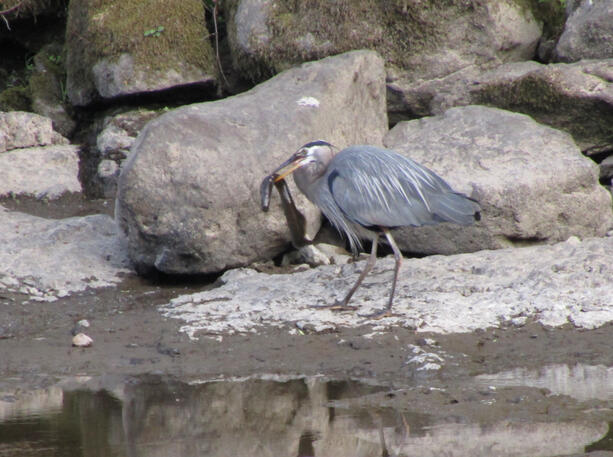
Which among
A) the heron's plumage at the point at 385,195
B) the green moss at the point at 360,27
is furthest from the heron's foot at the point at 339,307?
the green moss at the point at 360,27

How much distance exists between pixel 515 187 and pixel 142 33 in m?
4.03

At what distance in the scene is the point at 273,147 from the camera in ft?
22.3

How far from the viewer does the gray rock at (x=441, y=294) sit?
5.51m

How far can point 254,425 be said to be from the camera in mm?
4180

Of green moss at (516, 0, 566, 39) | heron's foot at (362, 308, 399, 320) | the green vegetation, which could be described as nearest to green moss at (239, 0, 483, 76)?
green moss at (516, 0, 566, 39)

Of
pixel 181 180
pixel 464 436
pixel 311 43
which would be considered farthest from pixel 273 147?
pixel 464 436

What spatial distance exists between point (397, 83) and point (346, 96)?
104cm

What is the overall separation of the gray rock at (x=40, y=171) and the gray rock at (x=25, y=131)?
10cm

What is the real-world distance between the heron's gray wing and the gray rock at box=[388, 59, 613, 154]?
87.5 inches

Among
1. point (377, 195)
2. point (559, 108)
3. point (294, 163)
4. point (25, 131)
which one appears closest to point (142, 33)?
point (25, 131)

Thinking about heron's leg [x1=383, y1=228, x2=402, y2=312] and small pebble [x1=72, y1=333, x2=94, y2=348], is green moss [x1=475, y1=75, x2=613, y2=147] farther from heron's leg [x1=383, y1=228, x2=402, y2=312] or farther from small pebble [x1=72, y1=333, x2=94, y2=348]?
small pebble [x1=72, y1=333, x2=94, y2=348]

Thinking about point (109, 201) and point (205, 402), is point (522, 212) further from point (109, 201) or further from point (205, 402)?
point (109, 201)

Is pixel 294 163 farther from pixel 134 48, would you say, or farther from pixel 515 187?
pixel 134 48

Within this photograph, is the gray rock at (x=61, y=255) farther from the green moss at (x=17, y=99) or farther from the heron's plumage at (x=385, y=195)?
the green moss at (x=17, y=99)
